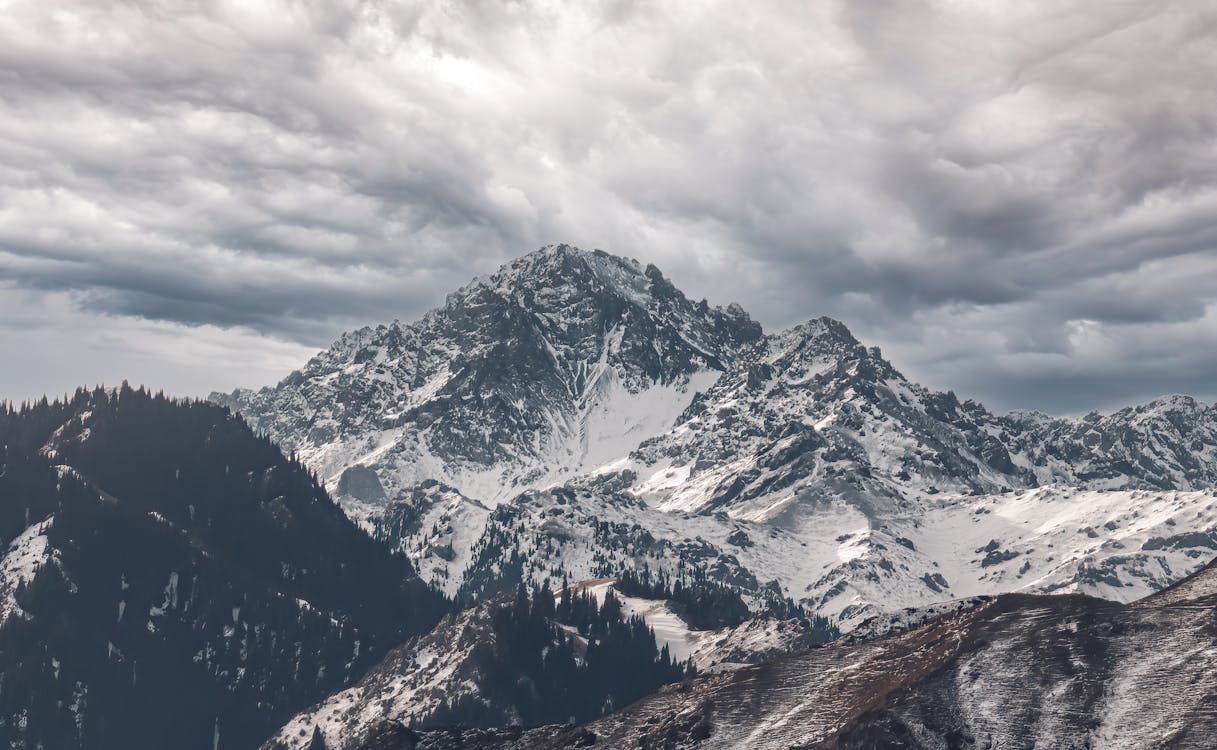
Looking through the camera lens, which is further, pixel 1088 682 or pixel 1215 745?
pixel 1088 682

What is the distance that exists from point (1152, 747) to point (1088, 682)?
19306mm

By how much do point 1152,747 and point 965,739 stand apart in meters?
25.0

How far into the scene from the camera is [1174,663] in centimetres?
19175

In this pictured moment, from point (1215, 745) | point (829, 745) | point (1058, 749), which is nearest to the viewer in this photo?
point (1215, 745)

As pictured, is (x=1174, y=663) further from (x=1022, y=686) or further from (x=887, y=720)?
(x=887, y=720)

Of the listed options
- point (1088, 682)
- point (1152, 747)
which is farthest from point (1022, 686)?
point (1152, 747)

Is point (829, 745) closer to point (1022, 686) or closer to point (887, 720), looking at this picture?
point (887, 720)

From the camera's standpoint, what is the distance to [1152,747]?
17700cm

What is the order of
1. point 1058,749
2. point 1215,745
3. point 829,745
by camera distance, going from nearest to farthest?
point 1215,745
point 1058,749
point 829,745

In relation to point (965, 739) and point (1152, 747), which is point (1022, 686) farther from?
point (1152, 747)

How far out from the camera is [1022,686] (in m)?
200

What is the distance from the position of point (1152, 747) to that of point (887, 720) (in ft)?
112

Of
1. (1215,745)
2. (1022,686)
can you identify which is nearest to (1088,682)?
(1022,686)

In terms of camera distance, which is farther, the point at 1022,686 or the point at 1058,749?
the point at 1022,686
